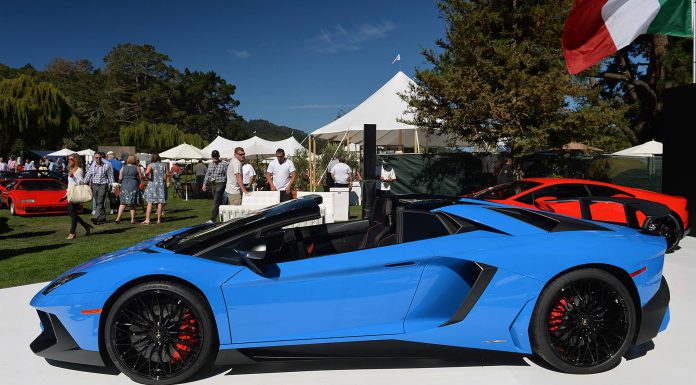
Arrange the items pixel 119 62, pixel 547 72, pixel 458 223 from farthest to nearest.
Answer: pixel 119 62
pixel 547 72
pixel 458 223

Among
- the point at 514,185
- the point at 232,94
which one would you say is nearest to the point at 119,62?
the point at 232,94

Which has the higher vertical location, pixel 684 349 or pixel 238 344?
pixel 238 344

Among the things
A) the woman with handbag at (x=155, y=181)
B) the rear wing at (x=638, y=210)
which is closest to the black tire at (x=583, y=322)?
the rear wing at (x=638, y=210)

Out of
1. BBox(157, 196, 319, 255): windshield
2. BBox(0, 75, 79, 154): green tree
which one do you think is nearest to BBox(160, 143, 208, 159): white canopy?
BBox(0, 75, 79, 154): green tree

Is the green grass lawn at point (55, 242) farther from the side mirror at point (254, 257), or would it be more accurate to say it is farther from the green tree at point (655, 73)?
the green tree at point (655, 73)

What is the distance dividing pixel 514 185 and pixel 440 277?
627 cm

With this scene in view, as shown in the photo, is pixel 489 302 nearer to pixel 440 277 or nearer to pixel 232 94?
pixel 440 277

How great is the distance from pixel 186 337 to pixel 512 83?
1207cm

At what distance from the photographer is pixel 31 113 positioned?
3684 centimetres

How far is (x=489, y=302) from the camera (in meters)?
2.97

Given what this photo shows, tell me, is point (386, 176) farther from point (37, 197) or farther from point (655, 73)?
point (655, 73)

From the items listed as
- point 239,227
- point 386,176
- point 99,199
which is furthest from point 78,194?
point 386,176

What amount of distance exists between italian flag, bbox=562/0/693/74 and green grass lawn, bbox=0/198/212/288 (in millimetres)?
9634

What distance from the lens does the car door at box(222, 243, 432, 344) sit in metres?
2.88
